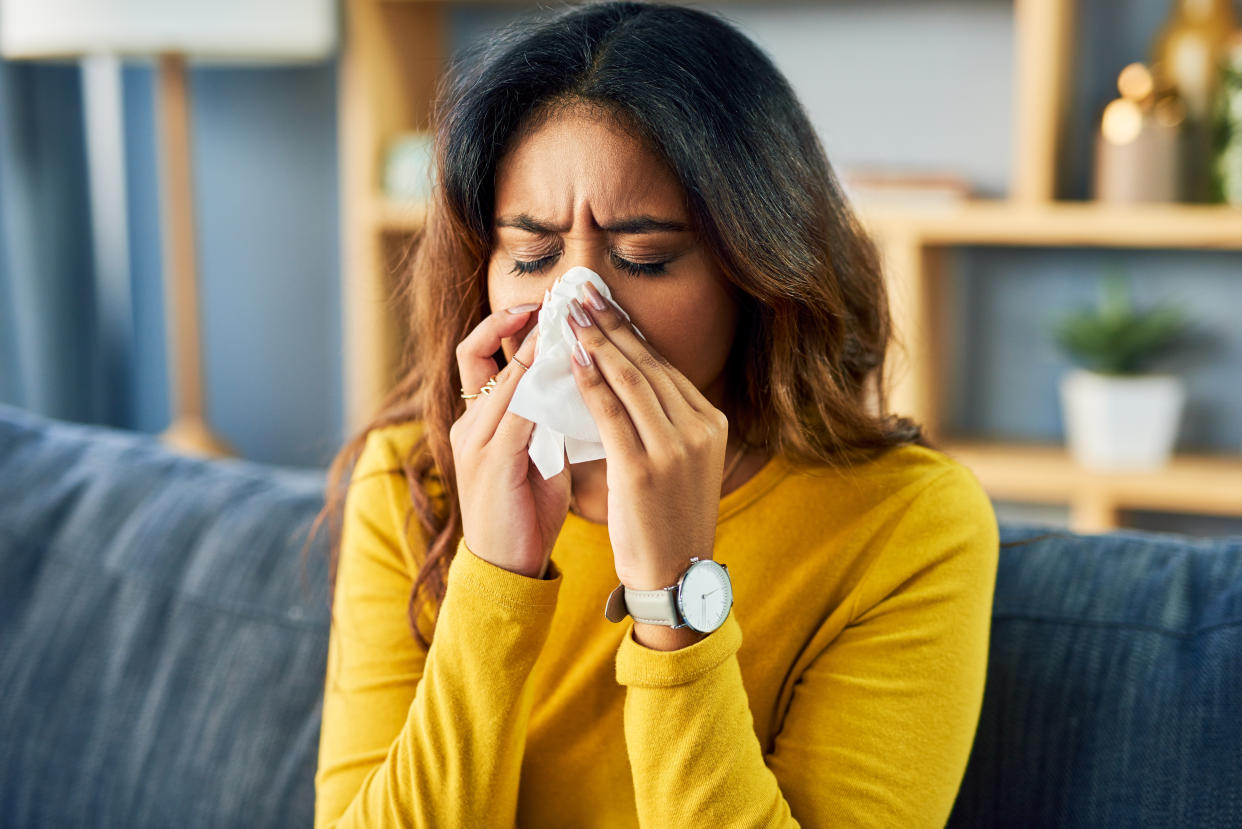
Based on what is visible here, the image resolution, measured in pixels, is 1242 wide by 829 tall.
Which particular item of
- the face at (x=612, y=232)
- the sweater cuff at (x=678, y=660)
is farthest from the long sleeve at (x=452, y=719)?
the face at (x=612, y=232)

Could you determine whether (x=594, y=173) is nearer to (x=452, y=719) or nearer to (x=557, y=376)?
(x=557, y=376)

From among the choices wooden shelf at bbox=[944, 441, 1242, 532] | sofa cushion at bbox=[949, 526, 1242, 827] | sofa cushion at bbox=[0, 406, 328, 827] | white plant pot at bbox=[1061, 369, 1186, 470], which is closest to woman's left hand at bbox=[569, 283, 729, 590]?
sofa cushion at bbox=[949, 526, 1242, 827]

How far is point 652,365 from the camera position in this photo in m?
0.94

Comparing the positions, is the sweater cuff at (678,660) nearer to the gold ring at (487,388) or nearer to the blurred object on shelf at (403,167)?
the gold ring at (487,388)

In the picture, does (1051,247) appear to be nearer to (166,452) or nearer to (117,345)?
(166,452)

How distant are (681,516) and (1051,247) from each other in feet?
5.98

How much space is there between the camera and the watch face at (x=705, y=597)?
0.91m

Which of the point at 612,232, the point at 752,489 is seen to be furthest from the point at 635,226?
the point at 752,489

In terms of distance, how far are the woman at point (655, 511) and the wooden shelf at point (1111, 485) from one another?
3.88ft

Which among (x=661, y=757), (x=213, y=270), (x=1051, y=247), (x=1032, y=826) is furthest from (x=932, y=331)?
(x=213, y=270)

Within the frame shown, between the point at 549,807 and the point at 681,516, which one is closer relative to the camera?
the point at 681,516

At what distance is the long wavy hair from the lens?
0.96 m

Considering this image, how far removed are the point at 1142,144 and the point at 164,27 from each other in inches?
72.1

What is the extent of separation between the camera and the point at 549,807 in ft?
3.56
